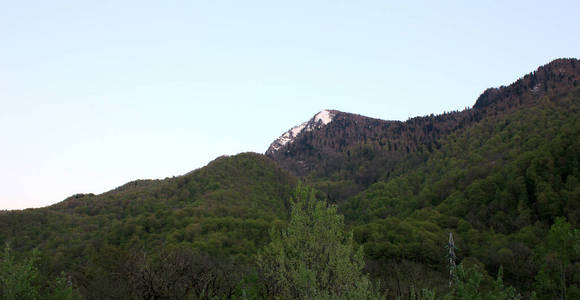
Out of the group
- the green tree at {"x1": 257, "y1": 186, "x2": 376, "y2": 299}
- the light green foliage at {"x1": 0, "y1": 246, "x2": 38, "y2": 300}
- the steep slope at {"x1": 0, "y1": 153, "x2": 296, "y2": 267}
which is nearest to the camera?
the green tree at {"x1": 257, "y1": 186, "x2": 376, "y2": 299}

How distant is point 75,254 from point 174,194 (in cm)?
6982

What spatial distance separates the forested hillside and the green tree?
0.08 m

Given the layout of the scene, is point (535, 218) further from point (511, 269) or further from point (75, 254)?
point (75, 254)

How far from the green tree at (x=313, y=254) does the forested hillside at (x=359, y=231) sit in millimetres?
84

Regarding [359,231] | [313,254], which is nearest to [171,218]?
[359,231]

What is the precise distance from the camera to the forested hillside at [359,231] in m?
24.4

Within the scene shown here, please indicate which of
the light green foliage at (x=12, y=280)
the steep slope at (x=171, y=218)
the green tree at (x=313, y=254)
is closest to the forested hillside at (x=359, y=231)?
the green tree at (x=313, y=254)

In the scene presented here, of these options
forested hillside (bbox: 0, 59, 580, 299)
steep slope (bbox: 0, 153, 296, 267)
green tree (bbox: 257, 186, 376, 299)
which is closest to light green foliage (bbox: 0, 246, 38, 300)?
forested hillside (bbox: 0, 59, 580, 299)

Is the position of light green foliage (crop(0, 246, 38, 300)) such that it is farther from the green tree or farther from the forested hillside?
the green tree

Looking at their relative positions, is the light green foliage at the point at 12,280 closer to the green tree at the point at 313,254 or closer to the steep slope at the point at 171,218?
the green tree at the point at 313,254

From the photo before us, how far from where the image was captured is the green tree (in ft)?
66.4

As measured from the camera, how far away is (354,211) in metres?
163

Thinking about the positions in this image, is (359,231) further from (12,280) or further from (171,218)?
(12,280)

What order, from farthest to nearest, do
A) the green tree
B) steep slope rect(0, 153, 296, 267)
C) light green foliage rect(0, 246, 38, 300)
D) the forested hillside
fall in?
1. steep slope rect(0, 153, 296, 267)
2. light green foliage rect(0, 246, 38, 300)
3. the forested hillside
4. the green tree
